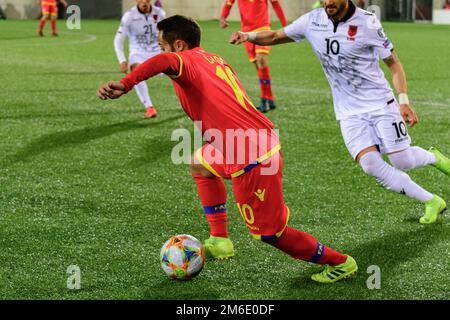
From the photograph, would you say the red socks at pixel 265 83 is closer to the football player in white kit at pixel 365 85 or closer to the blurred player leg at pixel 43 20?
the football player in white kit at pixel 365 85

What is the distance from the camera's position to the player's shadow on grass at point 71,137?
28.2 feet

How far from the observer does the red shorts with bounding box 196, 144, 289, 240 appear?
4496 millimetres

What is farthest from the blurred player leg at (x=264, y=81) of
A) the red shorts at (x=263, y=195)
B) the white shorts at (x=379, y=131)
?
the red shorts at (x=263, y=195)

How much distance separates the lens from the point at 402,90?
5.61 m

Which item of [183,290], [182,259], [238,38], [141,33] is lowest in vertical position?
[141,33]

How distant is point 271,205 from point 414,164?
1.89 meters

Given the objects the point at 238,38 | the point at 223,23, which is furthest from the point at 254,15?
the point at 238,38

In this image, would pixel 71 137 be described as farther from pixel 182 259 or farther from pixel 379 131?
pixel 182 259

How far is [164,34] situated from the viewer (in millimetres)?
4578

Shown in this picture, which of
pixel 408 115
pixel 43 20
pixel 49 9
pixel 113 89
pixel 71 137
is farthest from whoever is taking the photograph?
pixel 49 9

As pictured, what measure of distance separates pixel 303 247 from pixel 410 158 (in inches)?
67.5

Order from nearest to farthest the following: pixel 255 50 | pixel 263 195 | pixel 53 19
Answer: pixel 263 195 → pixel 255 50 → pixel 53 19

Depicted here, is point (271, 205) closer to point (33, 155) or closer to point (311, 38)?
point (311, 38)

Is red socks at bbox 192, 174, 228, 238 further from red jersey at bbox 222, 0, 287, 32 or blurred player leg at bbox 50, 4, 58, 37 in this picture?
blurred player leg at bbox 50, 4, 58, 37
